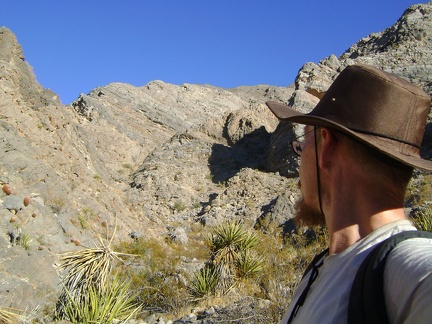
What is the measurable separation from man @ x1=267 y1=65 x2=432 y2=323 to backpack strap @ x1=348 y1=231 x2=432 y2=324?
0.46 feet

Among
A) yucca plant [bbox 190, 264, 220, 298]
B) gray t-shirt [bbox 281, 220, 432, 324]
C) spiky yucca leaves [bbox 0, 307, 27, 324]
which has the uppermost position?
gray t-shirt [bbox 281, 220, 432, 324]

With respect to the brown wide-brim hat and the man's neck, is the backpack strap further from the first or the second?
the brown wide-brim hat

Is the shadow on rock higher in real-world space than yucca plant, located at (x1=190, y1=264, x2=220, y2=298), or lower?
higher

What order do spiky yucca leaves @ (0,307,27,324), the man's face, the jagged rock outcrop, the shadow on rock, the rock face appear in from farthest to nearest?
the shadow on rock → the jagged rock outcrop → the rock face → spiky yucca leaves @ (0,307,27,324) → the man's face

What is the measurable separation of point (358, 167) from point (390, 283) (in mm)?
536

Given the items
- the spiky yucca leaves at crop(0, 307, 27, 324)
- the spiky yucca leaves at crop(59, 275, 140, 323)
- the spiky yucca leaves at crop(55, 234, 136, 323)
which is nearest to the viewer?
the spiky yucca leaves at crop(0, 307, 27, 324)

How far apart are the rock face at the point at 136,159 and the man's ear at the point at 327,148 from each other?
875 cm

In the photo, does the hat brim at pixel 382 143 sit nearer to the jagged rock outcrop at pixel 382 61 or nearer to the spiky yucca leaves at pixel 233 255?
the spiky yucca leaves at pixel 233 255

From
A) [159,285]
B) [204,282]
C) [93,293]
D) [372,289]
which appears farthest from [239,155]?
[372,289]

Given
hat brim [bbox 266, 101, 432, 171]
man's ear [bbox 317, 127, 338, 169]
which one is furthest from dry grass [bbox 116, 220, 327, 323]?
hat brim [bbox 266, 101, 432, 171]

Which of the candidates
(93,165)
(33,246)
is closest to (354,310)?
(33,246)

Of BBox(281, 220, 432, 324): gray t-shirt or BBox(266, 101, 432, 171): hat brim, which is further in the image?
BBox(266, 101, 432, 171): hat brim

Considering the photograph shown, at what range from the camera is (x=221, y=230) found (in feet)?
37.7

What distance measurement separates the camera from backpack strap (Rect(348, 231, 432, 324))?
107 cm
